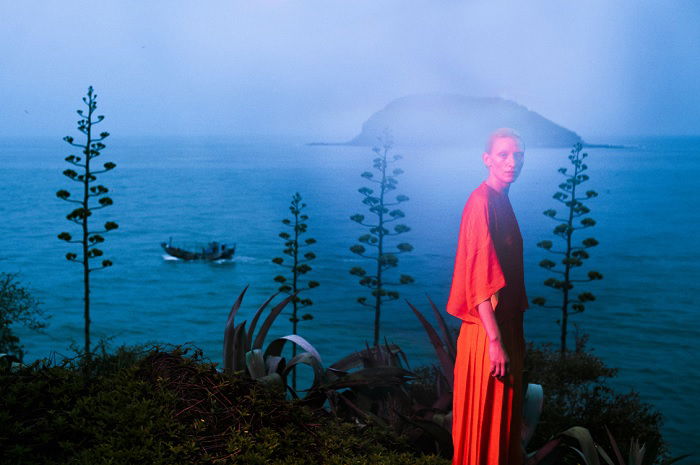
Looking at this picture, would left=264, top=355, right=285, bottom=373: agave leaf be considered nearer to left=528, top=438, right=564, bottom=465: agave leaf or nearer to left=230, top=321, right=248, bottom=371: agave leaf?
left=230, top=321, right=248, bottom=371: agave leaf

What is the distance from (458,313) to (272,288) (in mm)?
24960

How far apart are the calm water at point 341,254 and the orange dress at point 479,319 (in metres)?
10.1

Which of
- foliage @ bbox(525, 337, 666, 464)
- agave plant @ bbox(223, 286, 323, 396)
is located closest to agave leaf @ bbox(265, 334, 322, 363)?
agave plant @ bbox(223, 286, 323, 396)

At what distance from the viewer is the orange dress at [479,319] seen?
2.48 meters

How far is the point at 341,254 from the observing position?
29312 mm

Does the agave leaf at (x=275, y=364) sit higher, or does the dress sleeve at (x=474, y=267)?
the dress sleeve at (x=474, y=267)

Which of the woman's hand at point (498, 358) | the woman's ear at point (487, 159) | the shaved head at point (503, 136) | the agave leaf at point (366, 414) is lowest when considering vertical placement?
the agave leaf at point (366, 414)

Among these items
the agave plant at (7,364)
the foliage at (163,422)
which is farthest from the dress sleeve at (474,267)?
the agave plant at (7,364)

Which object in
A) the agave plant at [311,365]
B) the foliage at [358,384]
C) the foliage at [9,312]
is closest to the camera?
the foliage at [358,384]

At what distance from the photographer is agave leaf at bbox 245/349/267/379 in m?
3.50

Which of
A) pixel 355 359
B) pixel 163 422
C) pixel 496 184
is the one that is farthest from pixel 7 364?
pixel 496 184

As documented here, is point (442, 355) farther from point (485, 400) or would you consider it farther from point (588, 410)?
point (588, 410)

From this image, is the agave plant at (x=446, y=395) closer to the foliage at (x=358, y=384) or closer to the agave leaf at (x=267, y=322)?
the foliage at (x=358, y=384)

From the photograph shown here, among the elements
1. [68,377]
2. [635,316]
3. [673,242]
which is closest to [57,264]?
[635,316]
